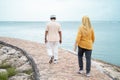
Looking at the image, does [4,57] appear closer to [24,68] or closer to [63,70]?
[24,68]

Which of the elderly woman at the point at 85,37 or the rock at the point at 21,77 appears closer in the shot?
the elderly woman at the point at 85,37

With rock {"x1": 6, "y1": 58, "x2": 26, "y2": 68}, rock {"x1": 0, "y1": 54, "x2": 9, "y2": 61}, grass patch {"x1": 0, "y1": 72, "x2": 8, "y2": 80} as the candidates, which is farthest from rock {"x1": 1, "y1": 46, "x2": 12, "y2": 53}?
grass patch {"x1": 0, "y1": 72, "x2": 8, "y2": 80}

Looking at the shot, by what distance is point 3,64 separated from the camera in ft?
47.1

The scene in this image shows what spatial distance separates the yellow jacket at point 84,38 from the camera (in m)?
11.0

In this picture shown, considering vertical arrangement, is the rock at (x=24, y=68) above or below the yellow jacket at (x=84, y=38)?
below

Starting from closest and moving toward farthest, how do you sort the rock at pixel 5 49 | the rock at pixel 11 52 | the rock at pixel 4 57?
the rock at pixel 4 57, the rock at pixel 11 52, the rock at pixel 5 49

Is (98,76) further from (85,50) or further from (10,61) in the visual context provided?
(10,61)

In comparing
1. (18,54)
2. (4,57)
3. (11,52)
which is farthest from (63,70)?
(11,52)

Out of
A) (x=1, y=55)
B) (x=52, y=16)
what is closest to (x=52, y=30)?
(x=52, y=16)

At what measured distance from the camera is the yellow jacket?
11.0m

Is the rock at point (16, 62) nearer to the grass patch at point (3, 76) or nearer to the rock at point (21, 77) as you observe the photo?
the grass patch at point (3, 76)

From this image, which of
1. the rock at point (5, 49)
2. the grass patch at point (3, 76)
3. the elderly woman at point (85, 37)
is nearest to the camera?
the elderly woman at point (85, 37)

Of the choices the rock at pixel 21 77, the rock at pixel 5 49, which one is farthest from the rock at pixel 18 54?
the rock at pixel 21 77

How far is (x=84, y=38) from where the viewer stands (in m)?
11.1
